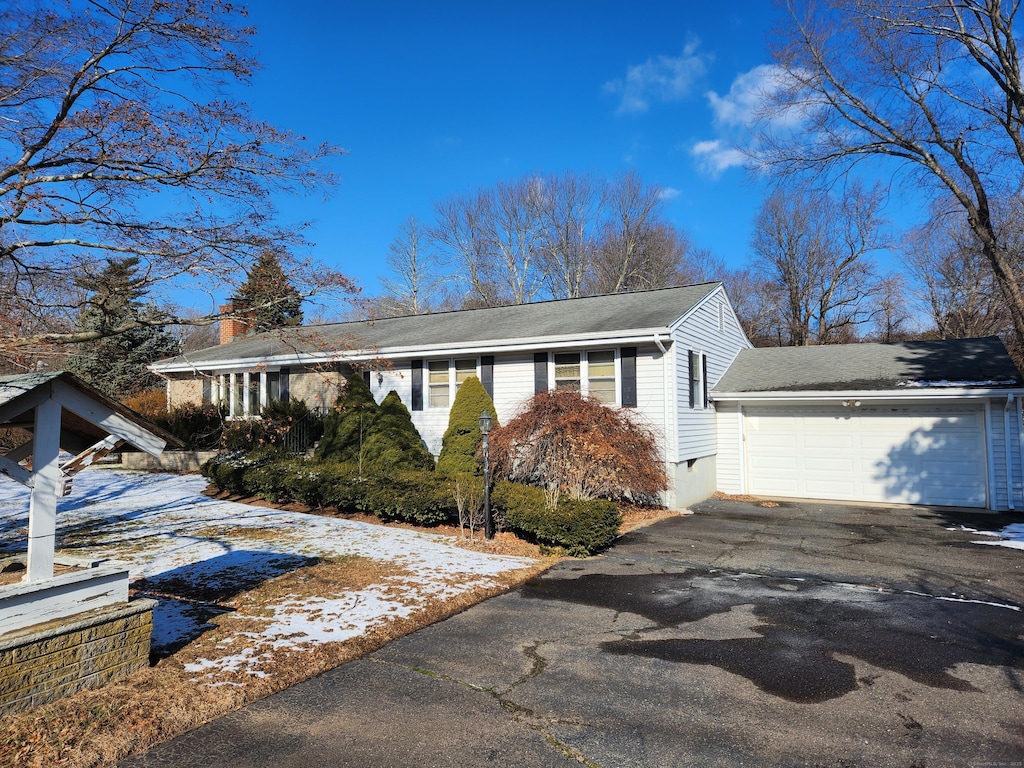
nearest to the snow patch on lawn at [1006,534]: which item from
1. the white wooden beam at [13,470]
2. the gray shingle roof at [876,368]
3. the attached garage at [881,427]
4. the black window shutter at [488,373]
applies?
the attached garage at [881,427]

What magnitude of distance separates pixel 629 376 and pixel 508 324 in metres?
3.99

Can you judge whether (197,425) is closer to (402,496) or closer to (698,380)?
(402,496)

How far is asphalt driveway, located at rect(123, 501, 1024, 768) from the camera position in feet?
12.0

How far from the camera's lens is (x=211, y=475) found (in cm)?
1432

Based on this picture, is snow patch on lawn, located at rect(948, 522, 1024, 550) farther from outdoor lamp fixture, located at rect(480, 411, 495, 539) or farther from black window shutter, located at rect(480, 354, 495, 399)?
black window shutter, located at rect(480, 354, 495, 399)

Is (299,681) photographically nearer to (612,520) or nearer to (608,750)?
(608,750)

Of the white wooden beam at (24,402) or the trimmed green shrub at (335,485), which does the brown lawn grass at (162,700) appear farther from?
the trimmed green shrub at (335,485)

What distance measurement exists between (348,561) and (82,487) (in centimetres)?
1119

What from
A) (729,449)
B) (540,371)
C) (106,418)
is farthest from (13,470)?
(729,449)

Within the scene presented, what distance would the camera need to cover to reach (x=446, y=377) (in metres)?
15.4

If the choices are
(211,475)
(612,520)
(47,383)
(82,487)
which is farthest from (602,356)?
(82,487)

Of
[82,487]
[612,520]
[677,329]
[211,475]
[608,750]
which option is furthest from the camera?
[82,487]

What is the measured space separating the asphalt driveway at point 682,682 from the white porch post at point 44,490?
1.60 meters

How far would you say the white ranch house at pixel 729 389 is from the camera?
1276 centimetres
